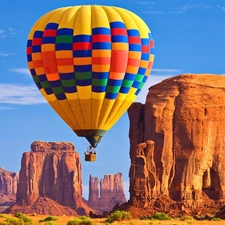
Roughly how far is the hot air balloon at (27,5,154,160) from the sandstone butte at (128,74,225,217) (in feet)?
128

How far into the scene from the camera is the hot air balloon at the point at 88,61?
5975 centimetres

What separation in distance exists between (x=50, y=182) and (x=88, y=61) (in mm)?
126482

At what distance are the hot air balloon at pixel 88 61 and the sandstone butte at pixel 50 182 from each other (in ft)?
367

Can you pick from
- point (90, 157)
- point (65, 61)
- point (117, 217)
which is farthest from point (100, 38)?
point (117, 217)

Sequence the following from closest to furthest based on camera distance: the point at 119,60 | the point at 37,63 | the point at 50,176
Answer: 1. the point at 119,60
2. the point at 37,63
3. the point at 50,176

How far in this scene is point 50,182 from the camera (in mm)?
184875

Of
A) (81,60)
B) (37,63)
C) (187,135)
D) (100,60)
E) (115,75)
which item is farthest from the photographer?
(187,135)

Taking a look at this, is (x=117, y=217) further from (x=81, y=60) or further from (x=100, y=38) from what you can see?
(x=100, y=38)

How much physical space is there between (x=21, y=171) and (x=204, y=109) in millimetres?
91919

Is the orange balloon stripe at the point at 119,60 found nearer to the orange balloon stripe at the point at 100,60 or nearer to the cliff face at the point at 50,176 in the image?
the orange balloon stripe at the point at 100,60

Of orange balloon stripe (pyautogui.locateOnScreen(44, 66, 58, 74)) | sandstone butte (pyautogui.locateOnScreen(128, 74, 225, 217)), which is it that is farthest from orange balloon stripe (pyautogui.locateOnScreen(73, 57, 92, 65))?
sandstone butte (pyautogui.locateOnScreen(128, 74, 225, 217))

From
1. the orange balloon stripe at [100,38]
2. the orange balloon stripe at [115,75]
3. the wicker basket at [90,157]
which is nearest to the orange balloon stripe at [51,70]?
the orange balloon stripe at [100,38]

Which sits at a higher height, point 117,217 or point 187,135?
point 187,135

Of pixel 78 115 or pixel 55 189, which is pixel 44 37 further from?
pixel 55 189
